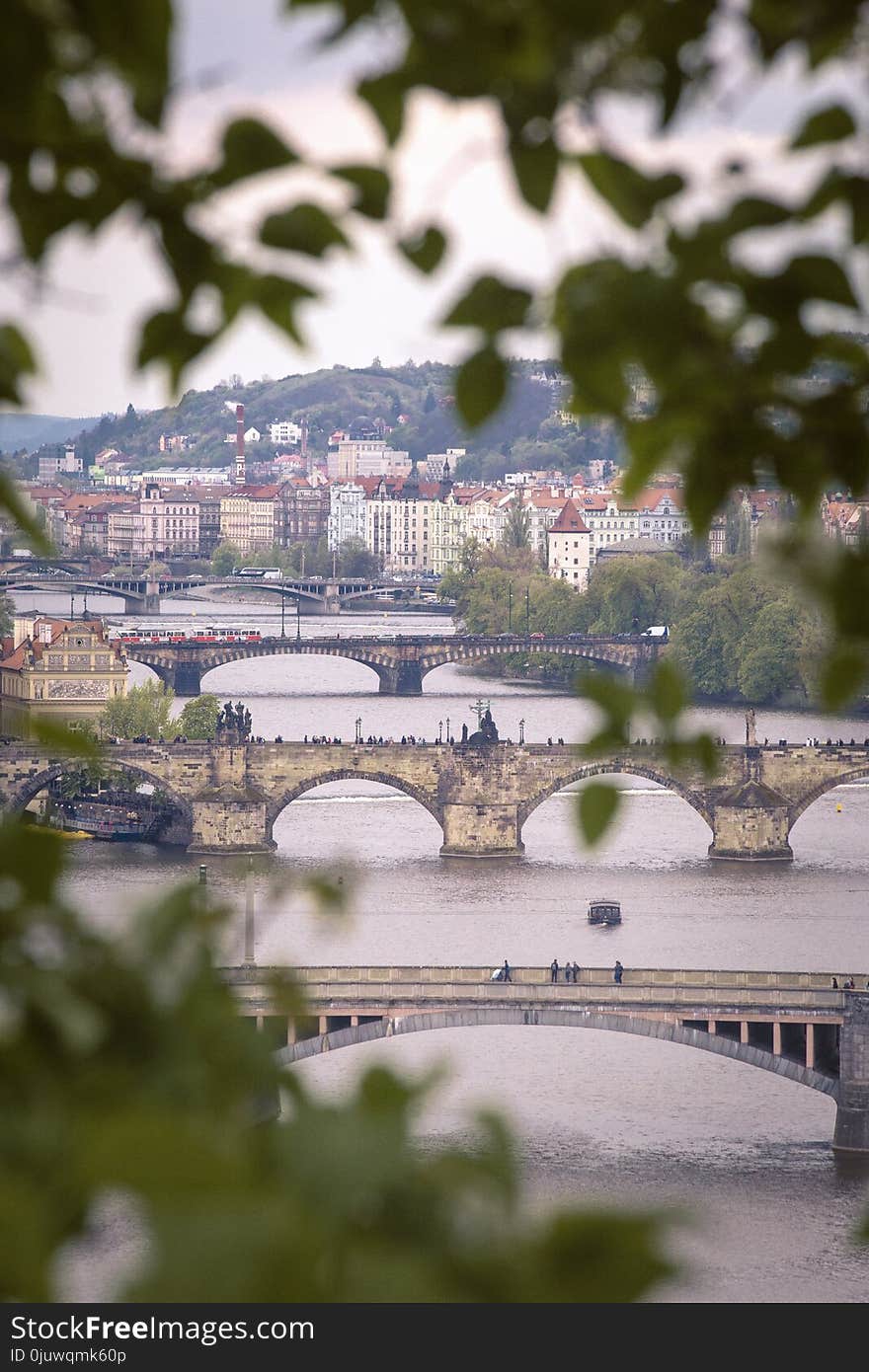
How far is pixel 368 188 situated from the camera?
1.14 metres

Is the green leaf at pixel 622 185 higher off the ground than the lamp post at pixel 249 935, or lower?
higher

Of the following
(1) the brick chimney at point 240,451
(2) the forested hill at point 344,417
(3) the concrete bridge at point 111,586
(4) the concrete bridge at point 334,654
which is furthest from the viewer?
(1) the brick chimney at point 240,451

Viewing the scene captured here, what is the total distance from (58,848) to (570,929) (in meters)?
17.9

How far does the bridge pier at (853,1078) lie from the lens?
43.7ft

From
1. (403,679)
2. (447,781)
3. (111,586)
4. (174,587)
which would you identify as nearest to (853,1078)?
(447,781)

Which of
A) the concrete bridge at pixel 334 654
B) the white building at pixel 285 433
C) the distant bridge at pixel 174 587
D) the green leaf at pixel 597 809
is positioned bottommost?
the concrete bridge at pixel 334 654

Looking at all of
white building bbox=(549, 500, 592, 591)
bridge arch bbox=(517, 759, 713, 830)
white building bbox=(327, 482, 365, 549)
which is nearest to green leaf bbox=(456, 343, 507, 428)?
bridge arch bbox=(517, 759, 713, 830)

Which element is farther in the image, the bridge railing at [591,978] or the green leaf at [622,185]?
the bridge railing at [591,978]

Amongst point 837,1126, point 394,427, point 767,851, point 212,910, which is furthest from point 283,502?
point 212,910

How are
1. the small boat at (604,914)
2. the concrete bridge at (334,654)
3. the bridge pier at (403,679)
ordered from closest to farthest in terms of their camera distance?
1. the small boat at (604,914)
2. the concrete bridge at (334,654)
3. the bridge pier at (403,679)

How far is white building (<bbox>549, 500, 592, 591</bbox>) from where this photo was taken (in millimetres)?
55156

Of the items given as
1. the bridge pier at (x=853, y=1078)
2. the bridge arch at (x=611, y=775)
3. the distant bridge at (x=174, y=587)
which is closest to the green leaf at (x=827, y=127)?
the bridge pier at (x=853, y=1078)

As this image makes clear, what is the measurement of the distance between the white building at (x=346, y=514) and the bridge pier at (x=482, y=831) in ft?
157

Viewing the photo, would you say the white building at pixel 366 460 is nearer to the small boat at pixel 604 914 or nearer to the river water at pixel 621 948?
the river water at pixel 621 948
